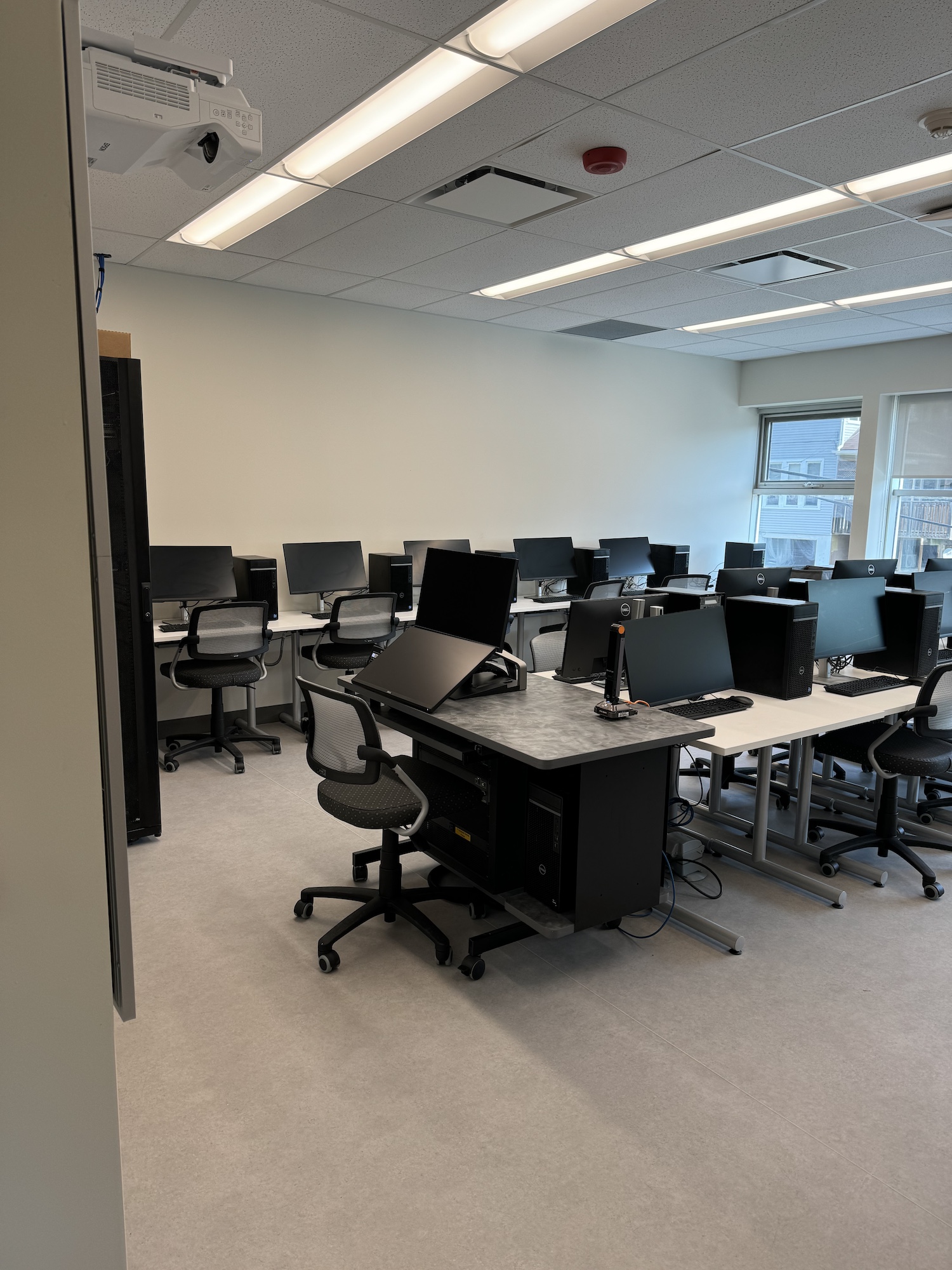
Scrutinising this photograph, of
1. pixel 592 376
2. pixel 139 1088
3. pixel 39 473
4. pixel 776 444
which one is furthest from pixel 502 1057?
pixel 776 444

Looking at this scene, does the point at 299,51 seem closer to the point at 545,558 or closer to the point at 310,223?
the point at 310,223

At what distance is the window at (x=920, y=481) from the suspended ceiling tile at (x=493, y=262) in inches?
165

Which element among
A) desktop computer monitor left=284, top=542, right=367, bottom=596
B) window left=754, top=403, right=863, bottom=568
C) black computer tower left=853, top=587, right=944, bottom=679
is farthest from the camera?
window left=754, top=403, right=863, bottom=568

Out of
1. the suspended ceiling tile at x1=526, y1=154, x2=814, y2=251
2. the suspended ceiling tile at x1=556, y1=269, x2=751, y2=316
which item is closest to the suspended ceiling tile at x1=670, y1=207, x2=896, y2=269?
the suspended ceiling tile at x1=556, y1=269, x2=751, y2=316

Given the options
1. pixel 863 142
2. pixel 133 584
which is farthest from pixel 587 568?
pixel 133 584

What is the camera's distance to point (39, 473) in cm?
113

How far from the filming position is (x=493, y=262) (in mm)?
4887

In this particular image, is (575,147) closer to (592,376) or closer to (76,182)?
(76,182)

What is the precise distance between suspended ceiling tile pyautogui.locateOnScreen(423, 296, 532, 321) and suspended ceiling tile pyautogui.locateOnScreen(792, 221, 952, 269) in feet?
6.99

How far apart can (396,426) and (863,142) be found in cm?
377

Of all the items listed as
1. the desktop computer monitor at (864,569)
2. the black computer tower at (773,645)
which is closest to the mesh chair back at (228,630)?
the black computer tower at (773,645)

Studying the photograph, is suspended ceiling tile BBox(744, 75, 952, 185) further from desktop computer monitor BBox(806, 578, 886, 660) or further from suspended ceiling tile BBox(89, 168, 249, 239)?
suspended ceiling tile BBox(89, 168, 249, 239)

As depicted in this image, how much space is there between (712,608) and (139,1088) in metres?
2.71

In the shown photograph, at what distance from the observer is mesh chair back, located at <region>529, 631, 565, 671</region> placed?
430cm
